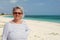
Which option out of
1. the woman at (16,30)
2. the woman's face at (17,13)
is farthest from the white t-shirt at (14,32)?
the woman's face at (17,13)

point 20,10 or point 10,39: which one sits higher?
point 20,10

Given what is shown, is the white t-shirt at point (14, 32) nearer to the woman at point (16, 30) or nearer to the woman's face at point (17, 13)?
the woman at point (16, 30)

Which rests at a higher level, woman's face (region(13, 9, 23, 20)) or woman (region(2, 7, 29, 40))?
woman's face (region(13, 9, 23, 20))

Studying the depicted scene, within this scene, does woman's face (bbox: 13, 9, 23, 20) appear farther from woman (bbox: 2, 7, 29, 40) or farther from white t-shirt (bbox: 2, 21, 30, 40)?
white t-shirt (bbox: 2, 21, 30, 40)

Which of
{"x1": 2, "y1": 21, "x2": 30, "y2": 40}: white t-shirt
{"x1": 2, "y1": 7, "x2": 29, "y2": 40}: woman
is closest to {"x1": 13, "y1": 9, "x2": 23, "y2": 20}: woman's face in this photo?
{"x1": 2, "y1": 7, "x2": 29, "y2": 40}: woman

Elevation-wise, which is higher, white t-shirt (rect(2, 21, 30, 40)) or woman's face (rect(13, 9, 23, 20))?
woman's face (rect(13, 9, 23, 20))

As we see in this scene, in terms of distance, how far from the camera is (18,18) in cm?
334

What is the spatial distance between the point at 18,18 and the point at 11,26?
17cm

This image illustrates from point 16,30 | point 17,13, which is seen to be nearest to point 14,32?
point 16,30

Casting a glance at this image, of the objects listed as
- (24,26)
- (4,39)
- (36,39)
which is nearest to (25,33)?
(24,26)

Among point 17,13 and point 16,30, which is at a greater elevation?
point 17,13

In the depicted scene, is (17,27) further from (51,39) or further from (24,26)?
(51,39)

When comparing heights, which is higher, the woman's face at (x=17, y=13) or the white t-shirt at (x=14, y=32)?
the woman's face at (x=17, y=13)

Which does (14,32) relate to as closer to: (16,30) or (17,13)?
(16,30)
